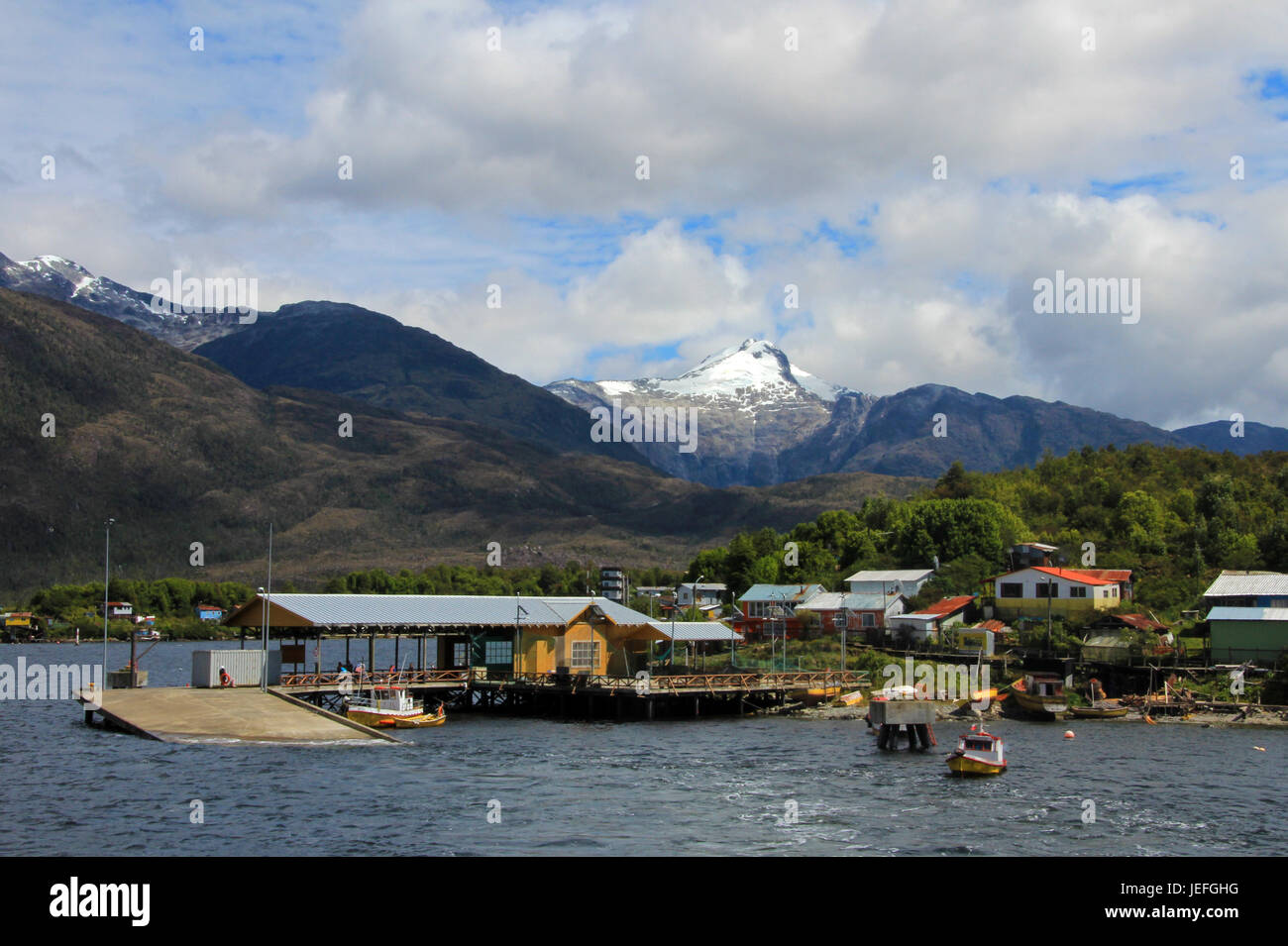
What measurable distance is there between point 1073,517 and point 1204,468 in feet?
104

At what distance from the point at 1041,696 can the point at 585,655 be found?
3338 cm

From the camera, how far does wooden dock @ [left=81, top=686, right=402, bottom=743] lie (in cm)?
5866

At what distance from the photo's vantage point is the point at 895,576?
431 feet

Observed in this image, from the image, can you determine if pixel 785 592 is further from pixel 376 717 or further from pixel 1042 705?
pixel 376 717

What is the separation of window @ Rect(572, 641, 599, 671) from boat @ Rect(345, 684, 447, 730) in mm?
15202

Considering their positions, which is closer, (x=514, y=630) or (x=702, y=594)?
(x=514, y=630)

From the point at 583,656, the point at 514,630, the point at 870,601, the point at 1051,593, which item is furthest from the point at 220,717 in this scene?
the point at 1051,593

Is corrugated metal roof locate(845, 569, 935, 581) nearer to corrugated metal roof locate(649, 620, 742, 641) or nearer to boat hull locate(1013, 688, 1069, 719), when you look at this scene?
corrugated metal roof locate(649, 620, 742, 641)

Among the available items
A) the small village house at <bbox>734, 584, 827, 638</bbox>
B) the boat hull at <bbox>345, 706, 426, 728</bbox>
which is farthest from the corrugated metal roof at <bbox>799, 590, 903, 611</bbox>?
the boat hull at <bbox>345, 706, 426, 728</bbox>

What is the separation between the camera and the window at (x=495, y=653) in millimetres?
89188

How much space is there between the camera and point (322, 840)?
38.2m
